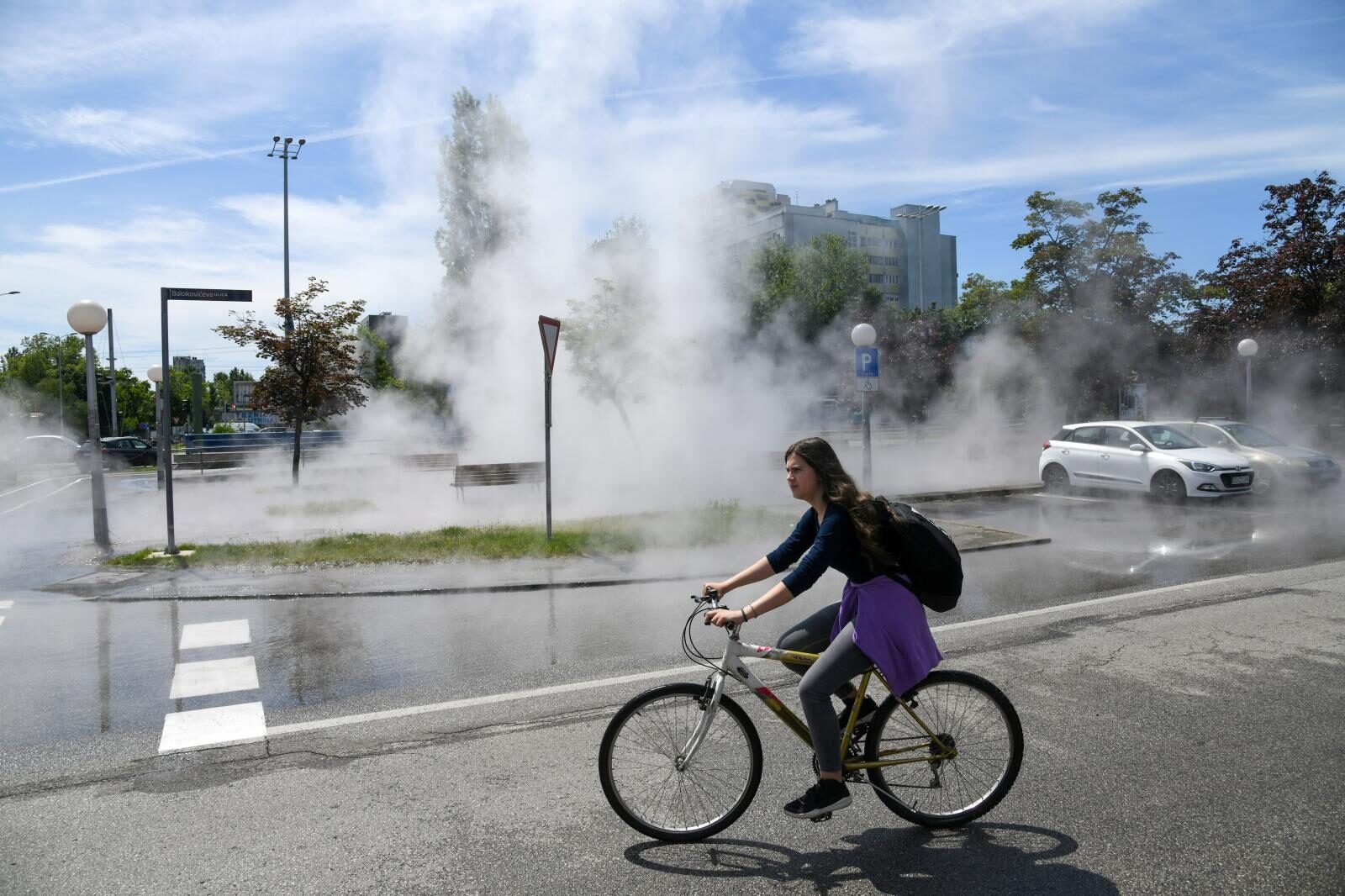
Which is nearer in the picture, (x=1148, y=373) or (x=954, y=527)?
(x=954, y=527)

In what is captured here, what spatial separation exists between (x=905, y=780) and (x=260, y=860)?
2273mm

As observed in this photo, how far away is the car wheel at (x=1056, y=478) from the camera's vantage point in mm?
15992

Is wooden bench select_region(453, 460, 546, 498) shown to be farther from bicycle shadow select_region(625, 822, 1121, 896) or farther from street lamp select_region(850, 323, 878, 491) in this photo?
bicycle shadow select_region(625, 822, 1121, 896)

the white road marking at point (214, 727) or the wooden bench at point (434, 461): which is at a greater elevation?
the wooden bench at point (434, 461)

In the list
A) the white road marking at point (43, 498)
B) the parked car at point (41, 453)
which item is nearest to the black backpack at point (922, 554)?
the white road marking at point (43, 498)

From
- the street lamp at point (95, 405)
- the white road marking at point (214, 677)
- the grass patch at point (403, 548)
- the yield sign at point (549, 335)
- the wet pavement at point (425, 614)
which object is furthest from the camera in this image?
the street lamp at point (95, 405)

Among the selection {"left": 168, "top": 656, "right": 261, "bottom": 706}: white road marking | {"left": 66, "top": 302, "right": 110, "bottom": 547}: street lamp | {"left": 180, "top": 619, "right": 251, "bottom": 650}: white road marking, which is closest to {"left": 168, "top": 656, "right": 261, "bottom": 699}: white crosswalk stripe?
{"left": 168, "top": 656, "right": 261, "bottom": 706}: white road marking

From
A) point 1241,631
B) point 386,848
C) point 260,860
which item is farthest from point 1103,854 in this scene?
point 1241,631

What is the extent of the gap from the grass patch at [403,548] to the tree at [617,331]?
316 inches

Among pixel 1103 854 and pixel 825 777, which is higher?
pixel 825 777

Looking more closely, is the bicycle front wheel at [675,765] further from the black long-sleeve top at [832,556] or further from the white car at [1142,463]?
the white car at [1142,463]

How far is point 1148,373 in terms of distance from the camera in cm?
2241

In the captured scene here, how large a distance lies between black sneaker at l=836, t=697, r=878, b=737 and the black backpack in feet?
1.50

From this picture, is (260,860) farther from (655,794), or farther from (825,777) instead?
(825,777)
